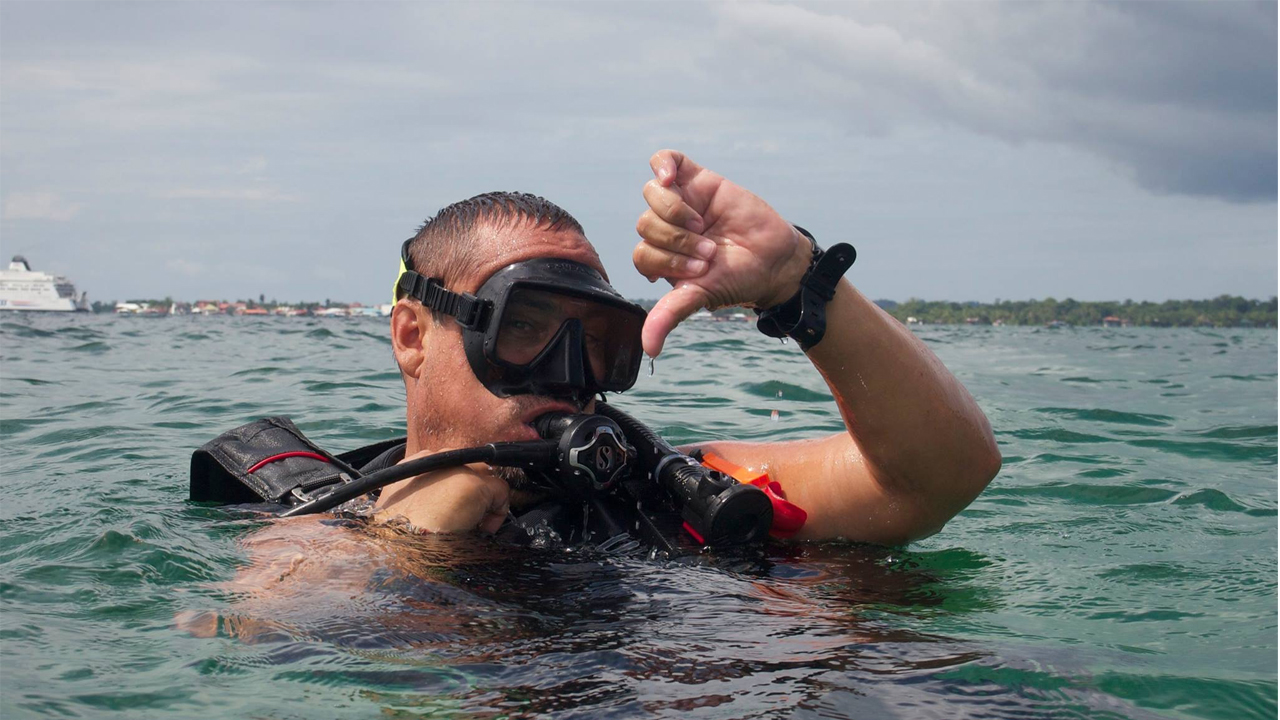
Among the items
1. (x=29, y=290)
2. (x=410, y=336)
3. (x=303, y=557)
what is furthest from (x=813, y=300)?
(x=29, y=290)

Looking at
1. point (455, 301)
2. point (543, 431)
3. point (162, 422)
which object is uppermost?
point (455, 301)

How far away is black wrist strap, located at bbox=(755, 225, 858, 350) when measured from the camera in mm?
2389

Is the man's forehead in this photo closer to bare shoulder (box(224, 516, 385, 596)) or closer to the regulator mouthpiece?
the regulator mouthpiece

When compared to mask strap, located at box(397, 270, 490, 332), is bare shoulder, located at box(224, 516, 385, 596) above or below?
below

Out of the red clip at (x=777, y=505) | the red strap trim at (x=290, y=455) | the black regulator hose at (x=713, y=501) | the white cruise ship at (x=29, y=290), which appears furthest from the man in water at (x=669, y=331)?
the white cruise ship at (x=29, y=290)

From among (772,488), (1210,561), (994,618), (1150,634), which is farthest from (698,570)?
(1210,561)

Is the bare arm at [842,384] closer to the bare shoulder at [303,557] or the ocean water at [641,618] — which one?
the ocean water at [641,618]

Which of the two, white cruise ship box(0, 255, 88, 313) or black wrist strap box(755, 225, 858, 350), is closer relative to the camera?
black wrist strap box(755, 225, 858, 350)

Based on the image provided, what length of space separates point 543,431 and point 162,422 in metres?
4.57

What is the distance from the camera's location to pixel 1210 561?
10.7 feet

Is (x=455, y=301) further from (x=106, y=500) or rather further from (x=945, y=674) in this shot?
(x=106, y=500)

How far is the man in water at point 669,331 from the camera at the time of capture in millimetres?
2148

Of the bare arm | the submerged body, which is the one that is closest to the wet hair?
the submerged body

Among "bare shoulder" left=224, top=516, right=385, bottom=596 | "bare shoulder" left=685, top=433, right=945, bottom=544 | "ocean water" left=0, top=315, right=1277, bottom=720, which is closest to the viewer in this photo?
"ocean water" left=0, top=315, right=1277, bottom=720
